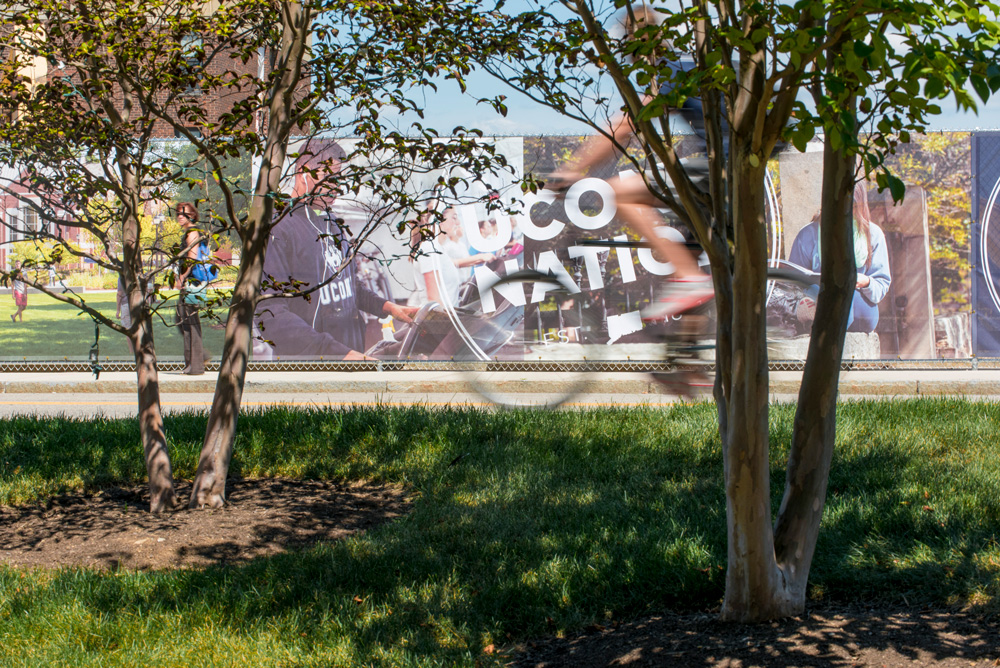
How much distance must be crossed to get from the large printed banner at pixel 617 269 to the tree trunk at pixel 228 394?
7.85 m

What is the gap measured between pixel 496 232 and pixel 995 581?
438 inches

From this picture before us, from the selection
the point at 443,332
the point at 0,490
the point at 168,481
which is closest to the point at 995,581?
the point at 168,481

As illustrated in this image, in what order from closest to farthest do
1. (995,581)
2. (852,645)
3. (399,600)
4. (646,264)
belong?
(852,645)
(995,581)
(399,600)
(646,264)

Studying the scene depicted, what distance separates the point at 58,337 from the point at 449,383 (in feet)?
23.5

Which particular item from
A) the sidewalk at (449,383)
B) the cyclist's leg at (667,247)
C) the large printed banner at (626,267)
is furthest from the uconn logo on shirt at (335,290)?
the cyclist's leg at (667,247)

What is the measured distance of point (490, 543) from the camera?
486cm

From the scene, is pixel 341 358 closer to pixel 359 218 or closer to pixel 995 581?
pixel 359 218

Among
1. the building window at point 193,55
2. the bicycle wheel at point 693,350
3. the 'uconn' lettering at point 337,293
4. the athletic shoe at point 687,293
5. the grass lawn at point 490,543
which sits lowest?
the grass lawn at point 490,543

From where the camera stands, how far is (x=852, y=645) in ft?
11.4

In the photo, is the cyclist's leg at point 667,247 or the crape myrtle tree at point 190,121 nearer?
the crape myrtle tree at point 190,121

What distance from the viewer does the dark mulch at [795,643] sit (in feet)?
10.9

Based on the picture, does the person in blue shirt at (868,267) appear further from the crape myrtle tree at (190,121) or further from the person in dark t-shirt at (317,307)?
the crape myrtle tree at (190,121)

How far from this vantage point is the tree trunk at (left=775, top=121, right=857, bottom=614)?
3.54m

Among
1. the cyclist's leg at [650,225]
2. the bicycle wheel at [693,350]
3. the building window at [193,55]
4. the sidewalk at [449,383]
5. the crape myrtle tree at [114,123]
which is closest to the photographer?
the crape myrtle tree at [114,123]
